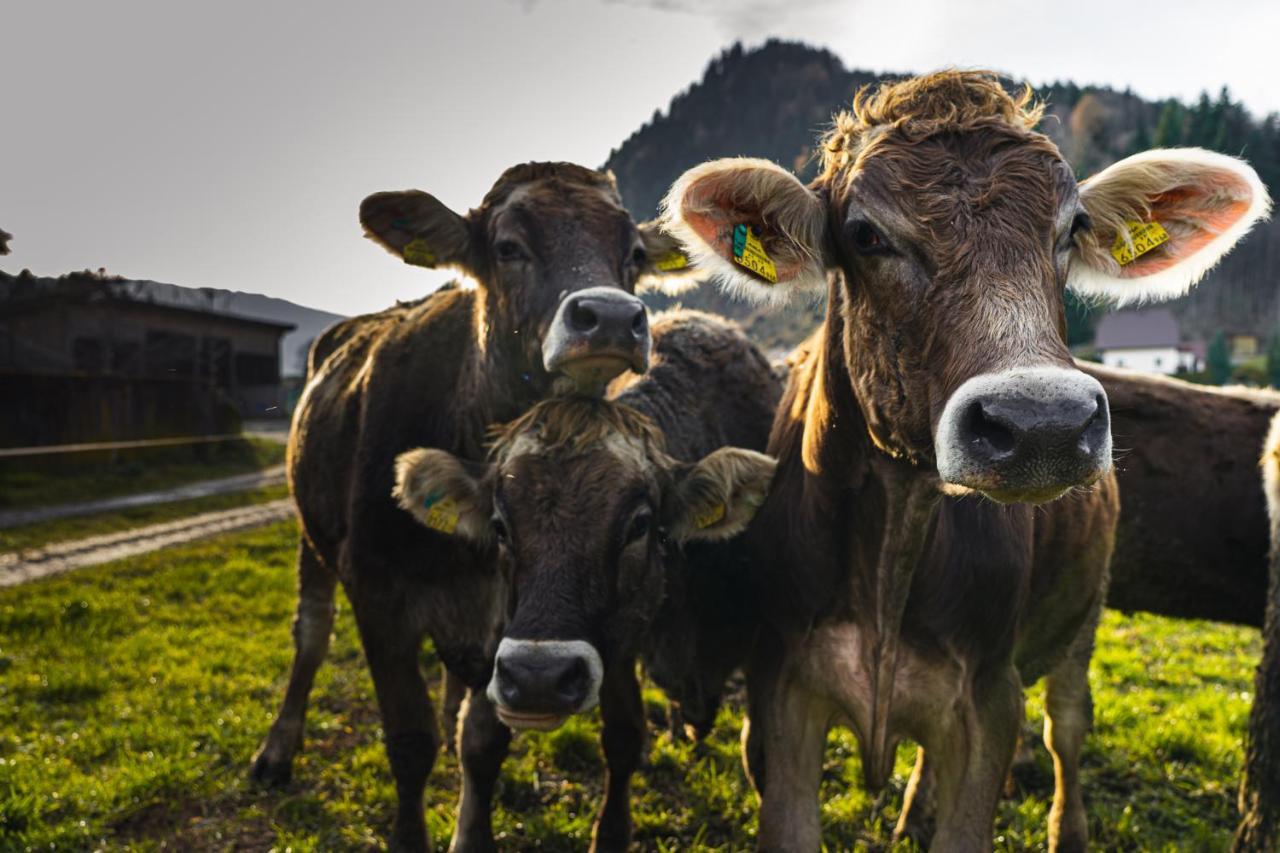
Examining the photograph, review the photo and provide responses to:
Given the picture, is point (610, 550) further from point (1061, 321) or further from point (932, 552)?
point (1061, 321)

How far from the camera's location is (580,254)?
12.5 feet

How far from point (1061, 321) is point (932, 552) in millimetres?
956

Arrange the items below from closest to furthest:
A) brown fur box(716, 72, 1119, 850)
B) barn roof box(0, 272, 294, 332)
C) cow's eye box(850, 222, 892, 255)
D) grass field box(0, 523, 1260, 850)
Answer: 1. brown fur box(716, 72, 1119, 850)
2. cow's eye box(850, 222, 892, 255)
3. grass field box(0, 523, 1260, 850)
4. barn roof box(0, 272, 294, 332)

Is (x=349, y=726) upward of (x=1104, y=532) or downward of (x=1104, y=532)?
downward

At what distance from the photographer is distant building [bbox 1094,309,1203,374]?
76.9 m

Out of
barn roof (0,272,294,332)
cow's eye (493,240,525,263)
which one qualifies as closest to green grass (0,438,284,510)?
barn roof (0,272,294,332)

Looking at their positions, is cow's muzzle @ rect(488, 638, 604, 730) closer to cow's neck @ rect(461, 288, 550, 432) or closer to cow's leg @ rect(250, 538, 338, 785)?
cow's neck @ rect(461, 288, 550, 432)

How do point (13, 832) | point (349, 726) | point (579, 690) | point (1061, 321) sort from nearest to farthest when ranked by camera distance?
point (1061, 321) → point (579, 690) → point (13, 832) → point (349, 726)

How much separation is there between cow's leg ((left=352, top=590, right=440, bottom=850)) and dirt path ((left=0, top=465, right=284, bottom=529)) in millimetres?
10574

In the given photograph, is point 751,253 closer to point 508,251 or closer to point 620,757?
point 508,251

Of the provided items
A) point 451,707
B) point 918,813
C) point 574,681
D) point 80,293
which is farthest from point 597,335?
point 80,293

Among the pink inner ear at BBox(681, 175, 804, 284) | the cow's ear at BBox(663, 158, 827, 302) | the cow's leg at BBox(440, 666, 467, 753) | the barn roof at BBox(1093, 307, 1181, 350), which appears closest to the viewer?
the cow's ear at BBox(663, 158, 827, 302)

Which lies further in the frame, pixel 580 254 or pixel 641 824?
pixel 641 824

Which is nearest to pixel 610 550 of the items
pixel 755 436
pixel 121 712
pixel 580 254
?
pixel 580 254
